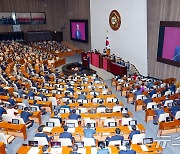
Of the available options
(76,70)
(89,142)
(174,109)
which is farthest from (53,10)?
(89,142)

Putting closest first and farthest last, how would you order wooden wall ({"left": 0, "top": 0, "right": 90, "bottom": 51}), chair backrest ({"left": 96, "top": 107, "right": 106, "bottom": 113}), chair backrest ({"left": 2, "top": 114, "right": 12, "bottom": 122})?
chair backrest ({"left": 2, "top": 114, "right": 12, "bottom": 122}) → chair backrest ({"left": 96, "top": 107, "right": 106, "bottom": 113}) → wooden wall ({"left": 0, "top": 0, "right": 90, "bottom": 51})

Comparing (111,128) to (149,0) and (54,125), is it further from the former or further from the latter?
(149,0)

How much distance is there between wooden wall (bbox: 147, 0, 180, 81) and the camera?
19484mm

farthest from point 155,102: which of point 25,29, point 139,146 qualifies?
point 25,29

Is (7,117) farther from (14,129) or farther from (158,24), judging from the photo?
(158,24)

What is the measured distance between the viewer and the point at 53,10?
1656 inches

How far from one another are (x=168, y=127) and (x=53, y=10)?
3523 centimetres

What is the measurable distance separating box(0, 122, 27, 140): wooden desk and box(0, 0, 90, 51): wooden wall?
2502 cm

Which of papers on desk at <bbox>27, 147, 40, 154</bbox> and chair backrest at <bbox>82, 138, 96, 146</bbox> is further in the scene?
chair backrest at <bbox>82, 138, 96, 146</bbox>

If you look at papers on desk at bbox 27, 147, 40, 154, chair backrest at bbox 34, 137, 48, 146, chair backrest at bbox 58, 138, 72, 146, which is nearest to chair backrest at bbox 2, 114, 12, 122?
chair backrest at bbox 34, 137, 48, 146

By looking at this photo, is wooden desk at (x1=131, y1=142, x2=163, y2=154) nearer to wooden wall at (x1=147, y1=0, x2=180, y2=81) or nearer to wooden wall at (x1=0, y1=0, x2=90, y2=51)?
wooden wall at (x1=147, y1=0, x2=180, y2=81)

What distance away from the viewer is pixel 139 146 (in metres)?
9.72

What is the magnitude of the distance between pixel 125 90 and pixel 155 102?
3.81 metres

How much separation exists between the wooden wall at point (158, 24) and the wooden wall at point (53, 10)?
14.4 metres
